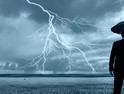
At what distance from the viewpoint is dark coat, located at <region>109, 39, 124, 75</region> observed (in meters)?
4.20

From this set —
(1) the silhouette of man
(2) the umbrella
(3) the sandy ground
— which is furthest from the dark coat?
(3) the sandy ground

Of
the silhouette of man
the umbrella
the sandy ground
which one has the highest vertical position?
the umbrella

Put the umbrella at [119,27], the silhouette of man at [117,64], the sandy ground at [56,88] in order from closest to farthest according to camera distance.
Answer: the silhouette of man at [117,64] < the umbrella at [119,27] < the sandy ground at [56,88]

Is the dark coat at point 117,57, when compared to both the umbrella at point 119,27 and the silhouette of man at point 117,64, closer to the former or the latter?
the silhouette of man at point 117,64

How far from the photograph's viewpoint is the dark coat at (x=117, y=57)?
420 cm

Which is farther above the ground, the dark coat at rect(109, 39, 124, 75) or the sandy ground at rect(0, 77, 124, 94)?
the dark coat at rect(109, 39, 124, 75)

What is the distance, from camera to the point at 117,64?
4238mm

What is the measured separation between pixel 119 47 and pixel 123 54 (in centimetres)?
17

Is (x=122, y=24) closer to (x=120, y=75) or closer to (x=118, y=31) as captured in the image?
(x=118, y=31)

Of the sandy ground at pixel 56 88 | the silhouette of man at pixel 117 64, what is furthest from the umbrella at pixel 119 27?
the sandy ground at pixel 56 88

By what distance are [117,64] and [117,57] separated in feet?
0.52

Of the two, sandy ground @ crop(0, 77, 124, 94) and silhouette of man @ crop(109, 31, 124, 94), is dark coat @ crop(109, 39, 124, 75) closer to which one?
silhouette of man @ crop(109, 31, 124, 94)

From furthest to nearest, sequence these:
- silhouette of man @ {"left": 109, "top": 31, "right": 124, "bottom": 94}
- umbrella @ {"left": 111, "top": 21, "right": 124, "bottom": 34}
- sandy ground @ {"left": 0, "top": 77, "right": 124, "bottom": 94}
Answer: sandy ground @ {"left": 0, "top": 77, "right": 124, "bottom": 94}
umbrella @ {"left": 111, "top": 21, "right": 124, "bottom": 34}
silhouette of man @ {"left": 109, "top": 31, "right": 124, "bottom": 94}

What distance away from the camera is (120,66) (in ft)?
13.7
